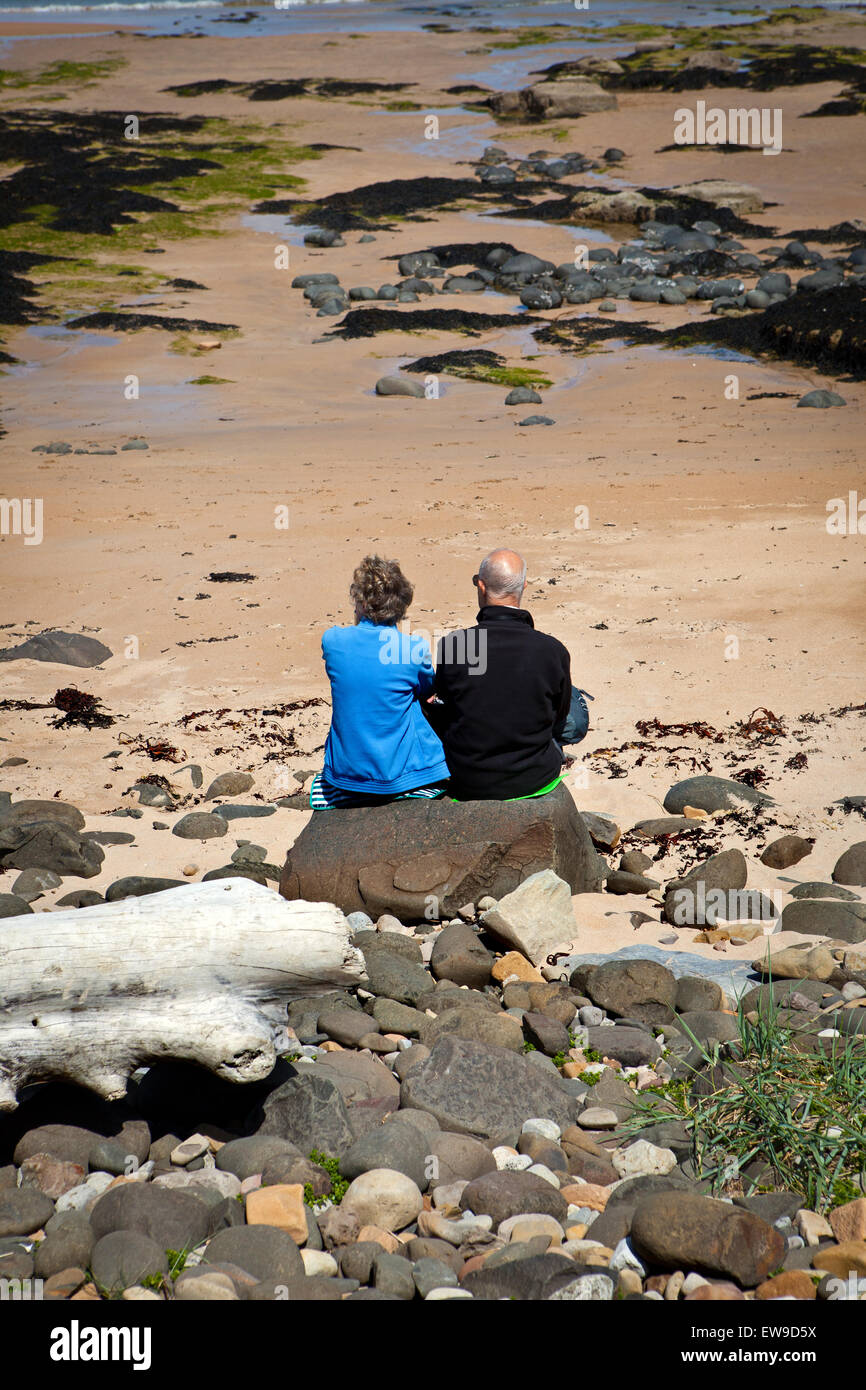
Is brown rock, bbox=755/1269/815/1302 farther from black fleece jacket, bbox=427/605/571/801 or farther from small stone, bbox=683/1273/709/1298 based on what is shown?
black fleece jacket, bbox=427/605/571/801

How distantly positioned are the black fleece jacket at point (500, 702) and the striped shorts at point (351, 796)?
0.43 ft

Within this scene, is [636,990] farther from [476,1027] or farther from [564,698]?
[564,698]

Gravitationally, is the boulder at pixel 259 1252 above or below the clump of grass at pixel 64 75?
below

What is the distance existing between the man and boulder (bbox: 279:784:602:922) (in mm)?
123

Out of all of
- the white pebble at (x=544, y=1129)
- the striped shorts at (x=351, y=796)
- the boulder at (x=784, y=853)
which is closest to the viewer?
the white pebble at (x=544, y=1129)

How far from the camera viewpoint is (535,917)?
17.3 ft

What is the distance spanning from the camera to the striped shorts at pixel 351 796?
575 cm

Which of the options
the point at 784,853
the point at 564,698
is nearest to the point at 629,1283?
the point at 564,698

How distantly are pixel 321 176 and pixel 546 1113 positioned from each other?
113ft

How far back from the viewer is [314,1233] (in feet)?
11.6

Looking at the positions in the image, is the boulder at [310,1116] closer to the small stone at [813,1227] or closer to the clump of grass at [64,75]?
the small stone at [813,1227]

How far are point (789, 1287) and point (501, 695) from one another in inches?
111

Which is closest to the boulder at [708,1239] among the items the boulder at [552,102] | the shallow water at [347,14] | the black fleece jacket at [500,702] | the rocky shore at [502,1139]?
the rocky shore at [502,1139]

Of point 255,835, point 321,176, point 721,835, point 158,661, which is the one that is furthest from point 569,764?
point 321,176
